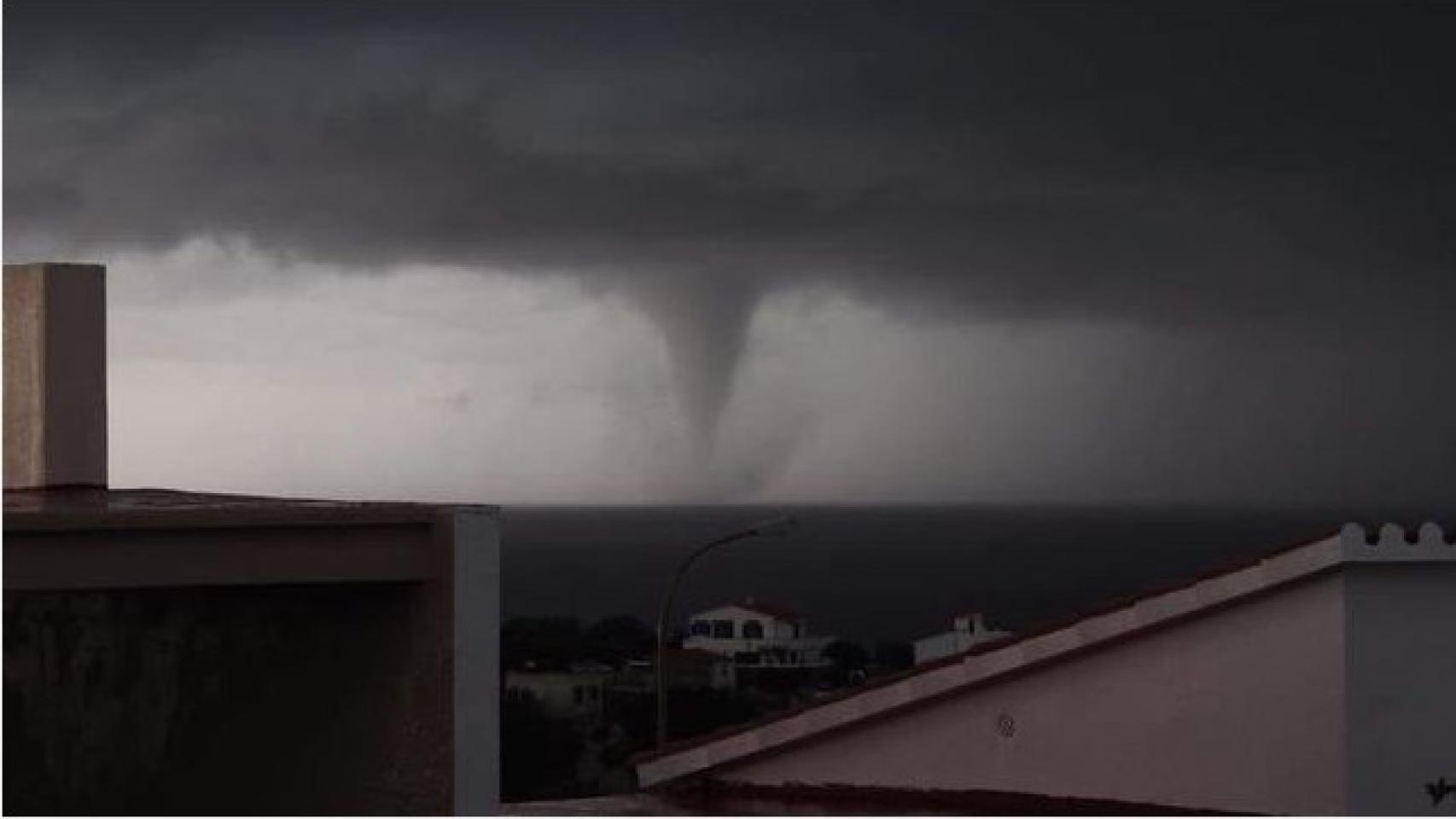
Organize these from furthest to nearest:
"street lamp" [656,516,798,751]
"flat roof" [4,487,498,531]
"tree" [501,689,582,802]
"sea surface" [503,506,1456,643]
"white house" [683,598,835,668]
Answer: "sea surface" [503,506,1456,643] → "white house" [683,598,835,668] → "tree" [501,689,582,802] → "street lamp" [656,516,798,751] → "flat roof" [4,487,498,531]

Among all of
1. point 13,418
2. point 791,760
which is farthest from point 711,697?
point 13,418

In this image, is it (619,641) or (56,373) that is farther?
(619,641)

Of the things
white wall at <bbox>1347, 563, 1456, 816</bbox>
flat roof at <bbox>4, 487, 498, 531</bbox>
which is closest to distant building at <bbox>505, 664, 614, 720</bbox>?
white wall at <bbox>1347, 563, 1456, 816</bbox>

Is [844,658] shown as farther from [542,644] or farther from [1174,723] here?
[1174,723]

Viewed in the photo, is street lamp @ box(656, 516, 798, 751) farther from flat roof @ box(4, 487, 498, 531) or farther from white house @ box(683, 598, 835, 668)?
white house @ box(683, 598, 835, 668)

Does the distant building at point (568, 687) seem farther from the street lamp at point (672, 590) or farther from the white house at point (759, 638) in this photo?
the street lamp at point (672, 590)

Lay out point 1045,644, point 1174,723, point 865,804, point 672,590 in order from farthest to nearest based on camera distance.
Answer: point 672,590 < point 1045,644 < point 1174,723 < point 865,804

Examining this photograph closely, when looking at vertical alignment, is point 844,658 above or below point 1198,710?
above

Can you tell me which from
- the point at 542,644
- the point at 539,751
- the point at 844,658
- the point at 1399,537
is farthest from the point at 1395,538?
the point at 844,658
